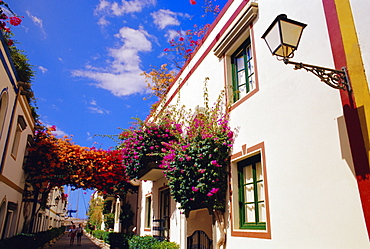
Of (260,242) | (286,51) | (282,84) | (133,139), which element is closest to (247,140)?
A: (282,84)

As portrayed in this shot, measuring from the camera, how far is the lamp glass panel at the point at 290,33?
3525 mm

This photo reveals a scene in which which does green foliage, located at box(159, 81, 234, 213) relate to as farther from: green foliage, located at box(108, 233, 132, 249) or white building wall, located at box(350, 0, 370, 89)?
green foliage, located at box(108, 233, 132, 249)

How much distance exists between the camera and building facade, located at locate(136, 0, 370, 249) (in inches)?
137

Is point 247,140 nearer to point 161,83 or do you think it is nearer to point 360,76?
point 360,76

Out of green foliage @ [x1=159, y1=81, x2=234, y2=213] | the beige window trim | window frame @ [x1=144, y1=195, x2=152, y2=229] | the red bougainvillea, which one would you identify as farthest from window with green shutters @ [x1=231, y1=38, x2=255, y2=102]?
the red bougainvillea

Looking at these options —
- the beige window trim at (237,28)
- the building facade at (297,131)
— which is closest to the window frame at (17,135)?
the building facade at (297,131)

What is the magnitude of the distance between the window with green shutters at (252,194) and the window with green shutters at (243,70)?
5.20 ft

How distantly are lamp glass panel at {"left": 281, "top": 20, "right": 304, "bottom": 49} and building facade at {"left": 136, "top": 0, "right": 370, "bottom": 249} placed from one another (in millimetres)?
723

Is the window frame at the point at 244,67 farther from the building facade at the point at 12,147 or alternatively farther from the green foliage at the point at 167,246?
the building facade at the point at 12,147

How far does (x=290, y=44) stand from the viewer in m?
3.54

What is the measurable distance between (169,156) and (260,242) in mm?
2929

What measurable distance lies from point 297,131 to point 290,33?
152 centimetres

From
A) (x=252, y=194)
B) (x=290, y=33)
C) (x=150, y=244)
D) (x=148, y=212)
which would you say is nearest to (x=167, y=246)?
(x=150, y=244)

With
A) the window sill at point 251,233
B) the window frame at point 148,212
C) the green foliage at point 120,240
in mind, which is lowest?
the green foliage at point 120,240
